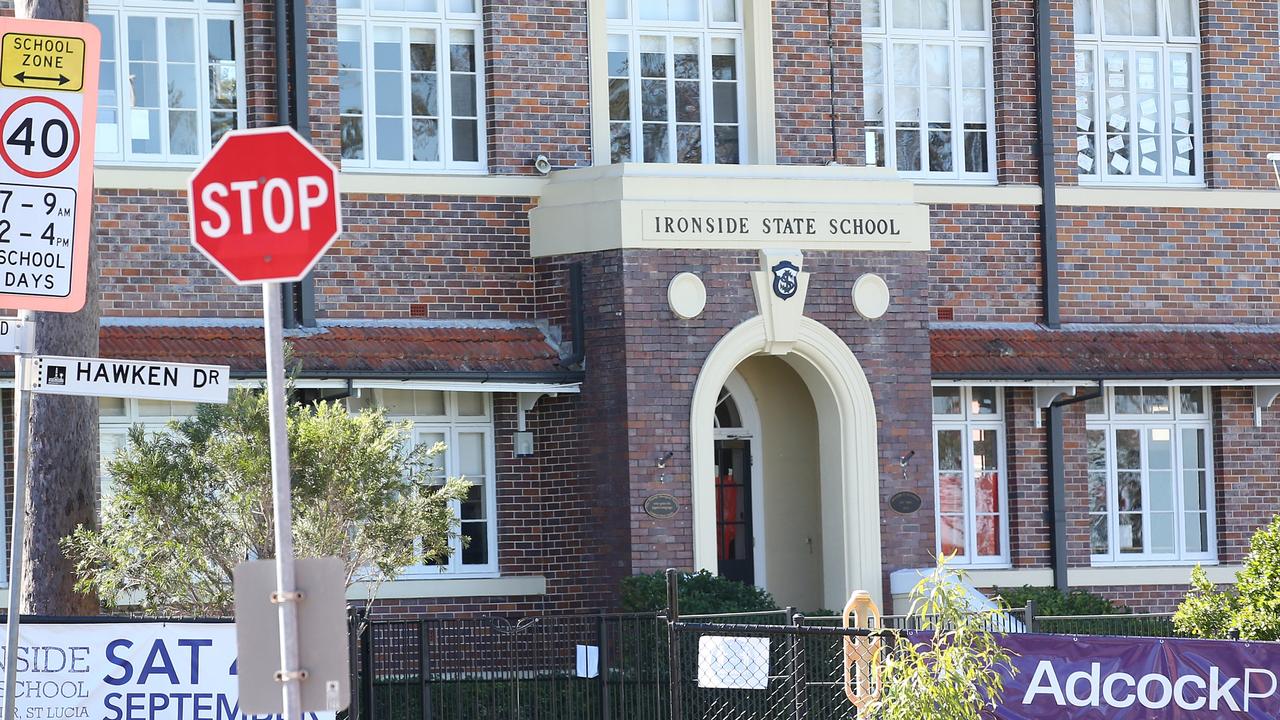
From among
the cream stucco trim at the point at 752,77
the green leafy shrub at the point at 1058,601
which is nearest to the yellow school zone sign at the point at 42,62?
the cream stucco trim at the point at 752,77

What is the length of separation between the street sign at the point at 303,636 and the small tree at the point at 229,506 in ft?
20.5

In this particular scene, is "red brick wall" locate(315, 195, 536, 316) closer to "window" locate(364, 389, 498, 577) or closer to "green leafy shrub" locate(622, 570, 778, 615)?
"window" locate(364, 389, 498, 577)

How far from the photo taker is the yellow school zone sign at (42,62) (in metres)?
8.00

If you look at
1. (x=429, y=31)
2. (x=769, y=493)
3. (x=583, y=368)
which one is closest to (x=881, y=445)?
(x=769, y=493)

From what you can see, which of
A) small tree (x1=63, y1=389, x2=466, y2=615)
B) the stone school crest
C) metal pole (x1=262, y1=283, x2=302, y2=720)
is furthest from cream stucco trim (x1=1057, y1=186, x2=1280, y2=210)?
metal pole (x1=262, y1=283, x2=302, y2=720)

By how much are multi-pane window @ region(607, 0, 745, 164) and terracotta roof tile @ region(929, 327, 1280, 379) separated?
9.79ft

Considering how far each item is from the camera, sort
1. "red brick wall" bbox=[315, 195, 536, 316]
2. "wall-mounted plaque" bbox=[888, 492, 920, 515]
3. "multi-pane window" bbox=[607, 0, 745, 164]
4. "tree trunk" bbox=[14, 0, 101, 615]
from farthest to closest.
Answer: "multi-pane window" bbox=[607, 0, 745, 164] → "wall-mounted plaque" bbox=[888, 492, 920, 515] → "red brick wall" bbox=[315, 195, 536, 316] → "tree trunk" bbox=[14, 0, 101, 615]

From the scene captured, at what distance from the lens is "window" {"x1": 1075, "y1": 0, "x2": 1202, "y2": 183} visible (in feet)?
71.1

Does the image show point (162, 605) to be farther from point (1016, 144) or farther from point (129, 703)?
point (1016, 144)

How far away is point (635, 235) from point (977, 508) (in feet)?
16.6

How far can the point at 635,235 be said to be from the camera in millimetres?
18688

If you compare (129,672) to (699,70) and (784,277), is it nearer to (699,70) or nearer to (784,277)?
(784,277)

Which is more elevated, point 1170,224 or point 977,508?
point 1170,224

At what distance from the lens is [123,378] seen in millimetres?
8312
